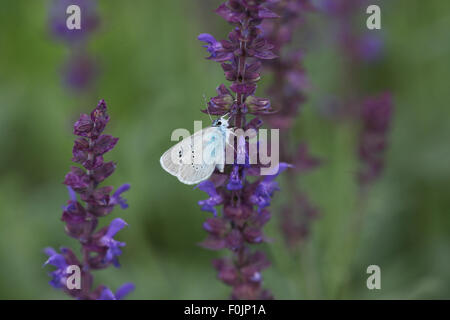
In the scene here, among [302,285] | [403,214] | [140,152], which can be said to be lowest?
[302,285]

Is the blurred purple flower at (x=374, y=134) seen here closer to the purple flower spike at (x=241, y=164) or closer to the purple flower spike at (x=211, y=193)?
the purple flower spike at (x=241, y=164)

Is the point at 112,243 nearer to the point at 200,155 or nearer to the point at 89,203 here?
the point at 89,203

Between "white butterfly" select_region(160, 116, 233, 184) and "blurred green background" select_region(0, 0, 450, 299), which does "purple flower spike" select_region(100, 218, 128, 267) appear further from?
"blurred green background" select_region(0, 0, 450, 299)

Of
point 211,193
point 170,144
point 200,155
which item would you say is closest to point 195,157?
point 200,155

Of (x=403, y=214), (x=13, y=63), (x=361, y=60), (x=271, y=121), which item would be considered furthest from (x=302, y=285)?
(x=13, y=63)

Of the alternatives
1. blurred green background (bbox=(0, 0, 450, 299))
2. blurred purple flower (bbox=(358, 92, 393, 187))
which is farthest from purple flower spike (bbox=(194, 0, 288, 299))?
blurred purple flower (bbox=(358, 92, 393, 187))
